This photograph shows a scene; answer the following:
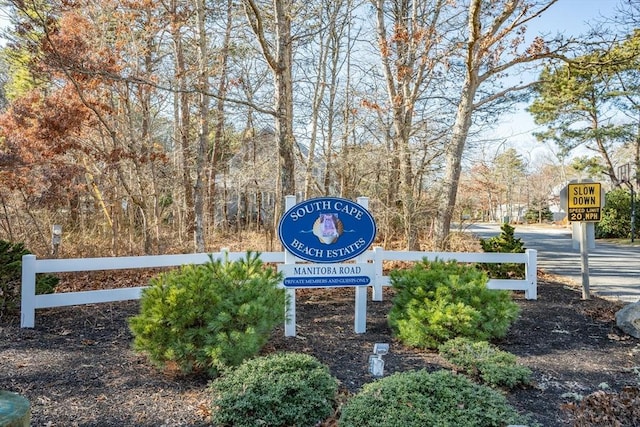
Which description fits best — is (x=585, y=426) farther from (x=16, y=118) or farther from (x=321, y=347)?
(x=16, y=118)

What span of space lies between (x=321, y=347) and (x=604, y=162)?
2965 centimetres

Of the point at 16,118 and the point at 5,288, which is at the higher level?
the point at 16,118

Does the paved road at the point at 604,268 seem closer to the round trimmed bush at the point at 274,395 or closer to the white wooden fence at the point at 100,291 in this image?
the white wooden fence at the point at 100,291

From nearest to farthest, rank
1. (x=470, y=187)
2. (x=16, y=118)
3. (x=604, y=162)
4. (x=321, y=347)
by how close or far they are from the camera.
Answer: (x=321, y=347), (x=16, y=118), (x=470, y=187), (x=604, y=162)

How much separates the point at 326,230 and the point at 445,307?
5.24ft

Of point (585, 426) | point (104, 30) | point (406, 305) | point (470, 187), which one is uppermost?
point (104, 30)

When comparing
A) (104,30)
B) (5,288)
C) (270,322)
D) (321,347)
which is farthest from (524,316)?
(104,30)

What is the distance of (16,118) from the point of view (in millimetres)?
9812

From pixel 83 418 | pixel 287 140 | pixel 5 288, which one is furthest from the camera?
pixel 287 140

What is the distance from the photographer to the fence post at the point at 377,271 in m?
7.07

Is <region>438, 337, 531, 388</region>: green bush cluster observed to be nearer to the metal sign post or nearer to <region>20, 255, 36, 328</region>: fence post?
the metal sign post

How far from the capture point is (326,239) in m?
5.46

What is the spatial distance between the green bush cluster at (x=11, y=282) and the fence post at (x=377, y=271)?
4.42 m

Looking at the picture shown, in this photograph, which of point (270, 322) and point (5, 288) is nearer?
point (270, 322)
